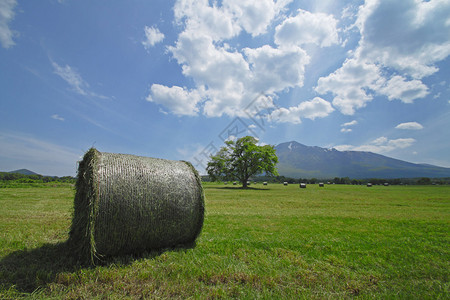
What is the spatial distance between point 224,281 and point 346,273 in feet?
7.57

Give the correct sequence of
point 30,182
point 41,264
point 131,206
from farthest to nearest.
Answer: point 30,182
point 131,206
point 41,264

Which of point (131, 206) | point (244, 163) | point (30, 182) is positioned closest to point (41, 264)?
point (131, 206)

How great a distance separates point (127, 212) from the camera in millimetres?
4305

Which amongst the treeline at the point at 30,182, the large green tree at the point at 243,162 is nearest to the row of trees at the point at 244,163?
the large green tree at the point at 243,162

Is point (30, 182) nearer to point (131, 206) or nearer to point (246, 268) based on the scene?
point (131, 206)

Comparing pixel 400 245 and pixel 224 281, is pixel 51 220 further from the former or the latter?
pixel 400 245

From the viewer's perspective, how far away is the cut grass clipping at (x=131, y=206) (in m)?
4.03

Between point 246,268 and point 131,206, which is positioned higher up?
point 131,206

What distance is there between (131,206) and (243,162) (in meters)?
36.7

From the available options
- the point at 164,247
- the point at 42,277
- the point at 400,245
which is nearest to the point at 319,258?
the point at 400,245

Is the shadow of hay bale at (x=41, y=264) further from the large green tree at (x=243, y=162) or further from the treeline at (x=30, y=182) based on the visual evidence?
the large green tree at (x=243, y=162)

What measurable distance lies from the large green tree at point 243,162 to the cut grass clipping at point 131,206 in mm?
33851

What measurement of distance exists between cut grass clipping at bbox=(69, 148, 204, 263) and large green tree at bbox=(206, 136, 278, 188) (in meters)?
33.9

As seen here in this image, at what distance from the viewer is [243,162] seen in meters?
40.5
